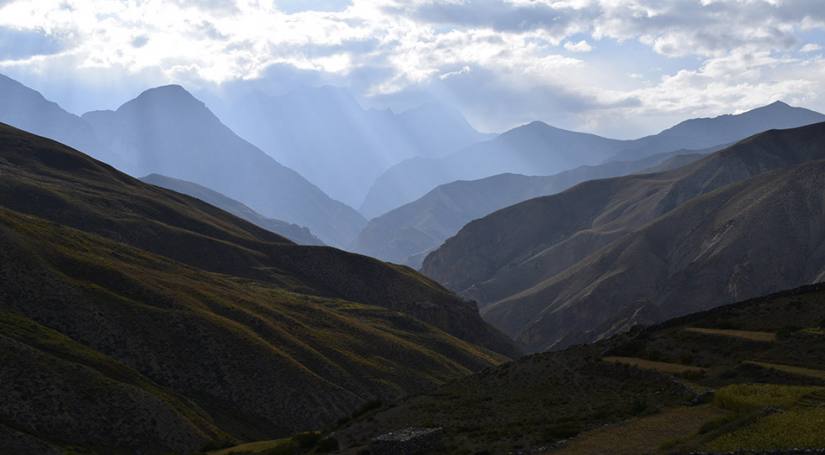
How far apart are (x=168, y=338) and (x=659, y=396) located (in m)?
62.7

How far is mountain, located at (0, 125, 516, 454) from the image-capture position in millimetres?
63969

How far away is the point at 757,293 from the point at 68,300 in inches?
6799

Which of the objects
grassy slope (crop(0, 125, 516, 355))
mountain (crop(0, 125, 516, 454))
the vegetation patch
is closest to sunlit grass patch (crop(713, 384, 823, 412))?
the vegetation patch

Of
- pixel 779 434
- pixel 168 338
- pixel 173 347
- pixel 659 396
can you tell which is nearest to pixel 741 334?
pixel 659 396

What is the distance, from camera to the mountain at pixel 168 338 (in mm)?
63969

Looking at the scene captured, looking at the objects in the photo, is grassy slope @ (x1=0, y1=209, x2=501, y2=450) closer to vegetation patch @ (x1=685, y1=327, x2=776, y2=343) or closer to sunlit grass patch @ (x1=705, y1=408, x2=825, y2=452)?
vegetation patch @ (x1=685, y1=327, x2=776, y2=343)

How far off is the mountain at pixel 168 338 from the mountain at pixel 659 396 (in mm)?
18464

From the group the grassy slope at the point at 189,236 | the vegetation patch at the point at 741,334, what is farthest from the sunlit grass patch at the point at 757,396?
the grassy slope at the point at 189,236

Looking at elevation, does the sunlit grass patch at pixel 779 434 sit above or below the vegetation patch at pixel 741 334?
below

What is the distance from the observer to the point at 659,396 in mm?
36781

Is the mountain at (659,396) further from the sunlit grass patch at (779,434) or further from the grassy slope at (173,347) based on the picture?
the grassy slope at (173,347)

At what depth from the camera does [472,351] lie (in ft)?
438

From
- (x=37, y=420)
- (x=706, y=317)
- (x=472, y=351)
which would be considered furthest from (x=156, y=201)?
(x=706, y=317)

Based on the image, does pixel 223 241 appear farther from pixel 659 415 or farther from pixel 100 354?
pixel 659 415
